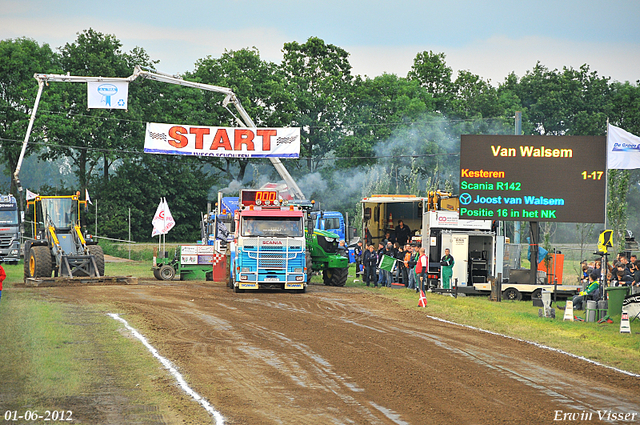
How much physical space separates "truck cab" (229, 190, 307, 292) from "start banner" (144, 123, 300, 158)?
9153 millimetres

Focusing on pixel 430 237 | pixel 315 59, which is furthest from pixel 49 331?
pixel 315 59

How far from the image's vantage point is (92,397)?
10.0 metres

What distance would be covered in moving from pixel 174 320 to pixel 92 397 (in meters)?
8.13

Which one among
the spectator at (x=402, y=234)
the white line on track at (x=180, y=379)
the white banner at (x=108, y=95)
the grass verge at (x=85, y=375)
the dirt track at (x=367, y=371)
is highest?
the white banner at (x=108, y=95)

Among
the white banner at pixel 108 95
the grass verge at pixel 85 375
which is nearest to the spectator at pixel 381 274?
the white banner at pixel 108 95

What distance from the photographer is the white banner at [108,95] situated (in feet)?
106

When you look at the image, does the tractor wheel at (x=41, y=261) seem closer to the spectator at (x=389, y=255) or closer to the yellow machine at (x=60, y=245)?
the yellow machine at (x=60, y=245)

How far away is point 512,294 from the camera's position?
25391mm

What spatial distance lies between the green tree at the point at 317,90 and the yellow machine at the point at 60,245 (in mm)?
38907

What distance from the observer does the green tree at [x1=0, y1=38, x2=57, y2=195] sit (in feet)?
196

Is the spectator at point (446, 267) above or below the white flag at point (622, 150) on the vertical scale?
below

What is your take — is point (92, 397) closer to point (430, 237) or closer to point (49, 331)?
point (49, 331)

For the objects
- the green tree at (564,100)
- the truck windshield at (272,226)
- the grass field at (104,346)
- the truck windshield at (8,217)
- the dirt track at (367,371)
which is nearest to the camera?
the dirt track at (367,371)

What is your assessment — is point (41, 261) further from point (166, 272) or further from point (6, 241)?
point (6, 241)
